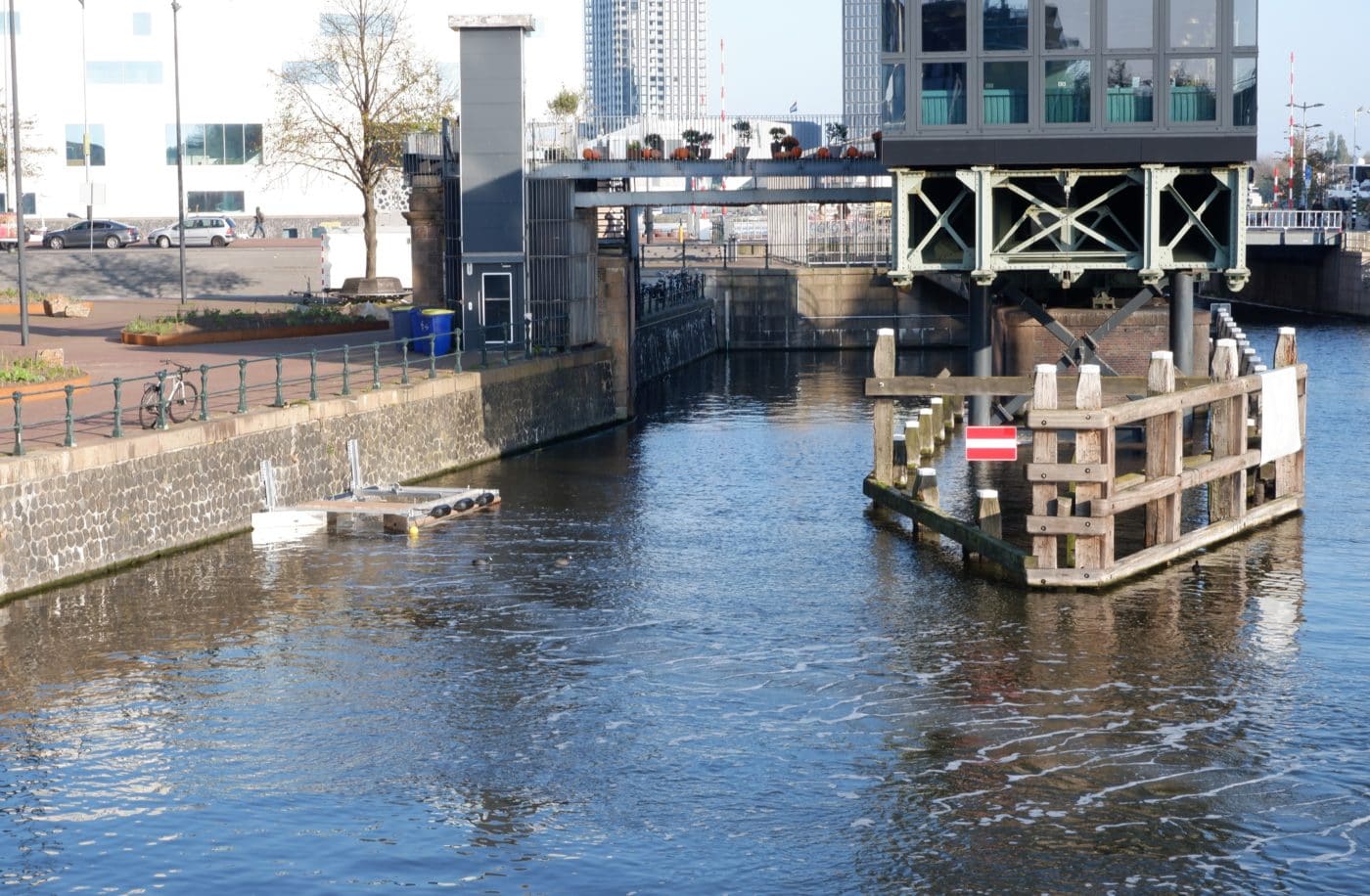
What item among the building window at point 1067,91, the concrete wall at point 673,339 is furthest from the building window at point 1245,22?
the concrete wall at point 673,339

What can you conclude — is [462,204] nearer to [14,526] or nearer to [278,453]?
[278,453]

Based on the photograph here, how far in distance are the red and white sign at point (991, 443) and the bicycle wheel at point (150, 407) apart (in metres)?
13.1

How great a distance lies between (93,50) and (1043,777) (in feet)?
299

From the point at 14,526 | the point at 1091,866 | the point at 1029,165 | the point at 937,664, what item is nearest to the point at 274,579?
the point at 14,526

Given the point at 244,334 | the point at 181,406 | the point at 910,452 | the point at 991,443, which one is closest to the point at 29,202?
the point at 244,334

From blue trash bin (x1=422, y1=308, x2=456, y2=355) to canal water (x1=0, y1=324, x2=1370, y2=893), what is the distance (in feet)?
42.2

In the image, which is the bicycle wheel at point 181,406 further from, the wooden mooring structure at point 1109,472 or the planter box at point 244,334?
the planter box at point 244,334

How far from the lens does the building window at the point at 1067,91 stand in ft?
122

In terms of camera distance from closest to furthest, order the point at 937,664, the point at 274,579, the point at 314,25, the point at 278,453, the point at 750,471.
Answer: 1. the point at 937,664
2. the point at 274,579
3. the point at 278,453
4. the point at 750,471
5. the point at 314,25

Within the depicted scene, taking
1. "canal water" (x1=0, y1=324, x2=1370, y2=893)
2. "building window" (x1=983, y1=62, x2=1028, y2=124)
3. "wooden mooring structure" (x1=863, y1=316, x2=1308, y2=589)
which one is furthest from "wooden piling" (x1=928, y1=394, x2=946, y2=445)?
"canal water" (x1=0, y1=324, x2=1370, y2=893)

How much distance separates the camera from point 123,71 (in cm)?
10031

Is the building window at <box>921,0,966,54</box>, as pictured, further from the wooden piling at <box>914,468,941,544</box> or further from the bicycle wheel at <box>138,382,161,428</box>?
the bicycle wheel at <box>138,382,161,428</box>

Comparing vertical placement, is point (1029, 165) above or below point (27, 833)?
above

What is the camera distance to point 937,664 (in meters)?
23.8
